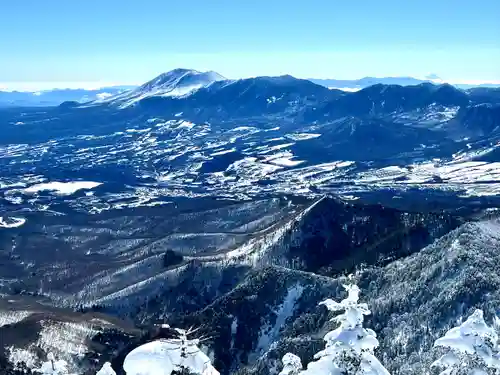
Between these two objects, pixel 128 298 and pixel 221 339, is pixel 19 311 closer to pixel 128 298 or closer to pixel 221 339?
pixel 128 298

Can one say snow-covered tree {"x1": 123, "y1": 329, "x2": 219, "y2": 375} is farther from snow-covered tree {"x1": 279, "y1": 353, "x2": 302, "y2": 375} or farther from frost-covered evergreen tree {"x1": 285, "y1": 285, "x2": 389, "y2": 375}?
snow-covered tree {"x1": 279, "y1": 353, "x2": 302, "y2": 375}

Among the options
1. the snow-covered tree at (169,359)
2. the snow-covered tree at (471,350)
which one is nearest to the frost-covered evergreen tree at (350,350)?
the snow-covered tree at (471,350)

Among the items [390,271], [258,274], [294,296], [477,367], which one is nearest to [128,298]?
[258,274]

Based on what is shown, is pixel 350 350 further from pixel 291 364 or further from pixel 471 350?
pixel 291 364

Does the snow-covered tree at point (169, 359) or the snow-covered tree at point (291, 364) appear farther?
the snow-covered tree at point (291, 364)

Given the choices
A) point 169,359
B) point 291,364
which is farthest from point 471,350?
point 169,359

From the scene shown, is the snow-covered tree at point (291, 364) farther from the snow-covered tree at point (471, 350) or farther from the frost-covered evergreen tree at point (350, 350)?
the snow-covered tree at point (471, 350)

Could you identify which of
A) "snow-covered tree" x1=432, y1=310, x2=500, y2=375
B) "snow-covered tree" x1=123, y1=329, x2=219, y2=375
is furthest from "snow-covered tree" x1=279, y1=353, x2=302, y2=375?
"snow-covered tree" x1=123, y1=329, x2=219, y2=375
